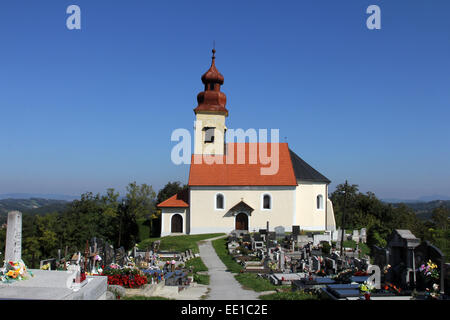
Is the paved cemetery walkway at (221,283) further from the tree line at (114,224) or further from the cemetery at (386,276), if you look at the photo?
the tree line at (114,224)

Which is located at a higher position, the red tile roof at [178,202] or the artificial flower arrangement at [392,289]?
the red tile roof at [178,202]

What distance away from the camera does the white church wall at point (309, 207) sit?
37.2m

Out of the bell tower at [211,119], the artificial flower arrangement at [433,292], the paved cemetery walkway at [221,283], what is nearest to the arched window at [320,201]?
the bell tower at [211,119]

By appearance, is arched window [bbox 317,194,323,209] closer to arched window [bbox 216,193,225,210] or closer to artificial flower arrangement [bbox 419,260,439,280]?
arched window [bbox 216,193,225,210]

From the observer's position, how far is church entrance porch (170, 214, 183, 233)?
36.2m

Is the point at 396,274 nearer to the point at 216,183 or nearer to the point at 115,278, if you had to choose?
the point at 115,278

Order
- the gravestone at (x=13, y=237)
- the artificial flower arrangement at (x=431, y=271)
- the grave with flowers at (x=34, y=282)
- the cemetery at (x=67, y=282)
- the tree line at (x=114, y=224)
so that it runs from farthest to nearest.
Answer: the tree line at (x=114, y=224)
the artificial flower arrangement at (x=431, y=271)
the gravestone at (x=13, y=237)
the cemetery at (x=67, y=282)
the grave with flowers at (x=34, y=282)

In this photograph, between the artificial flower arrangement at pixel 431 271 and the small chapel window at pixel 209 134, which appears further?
the small chapel window at pixel 209 134

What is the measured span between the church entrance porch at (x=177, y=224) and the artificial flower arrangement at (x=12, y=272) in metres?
26.9

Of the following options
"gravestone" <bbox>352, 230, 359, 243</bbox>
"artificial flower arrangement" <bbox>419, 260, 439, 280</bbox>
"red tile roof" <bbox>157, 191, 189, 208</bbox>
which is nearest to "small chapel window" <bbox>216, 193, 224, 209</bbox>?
"red tile roof" <bbox>157, 191, 189, 208</bbox>

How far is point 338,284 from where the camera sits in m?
12.8

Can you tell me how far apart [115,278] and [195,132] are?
2619 cm

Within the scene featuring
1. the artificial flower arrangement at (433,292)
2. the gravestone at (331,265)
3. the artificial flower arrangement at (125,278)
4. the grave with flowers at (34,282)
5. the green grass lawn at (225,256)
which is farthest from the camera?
the green grass lawn at (225,256)
